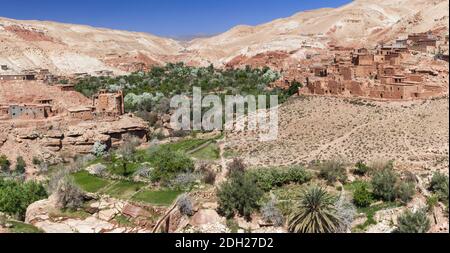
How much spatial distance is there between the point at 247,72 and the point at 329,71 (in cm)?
2354

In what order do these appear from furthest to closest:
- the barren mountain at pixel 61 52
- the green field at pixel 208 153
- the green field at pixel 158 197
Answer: the barren mountain at pixel 61 52
the green field at pixel 208 153
the green field at pixel 158 197

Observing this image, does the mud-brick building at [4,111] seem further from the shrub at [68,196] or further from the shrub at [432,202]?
the shrub at [432,202]

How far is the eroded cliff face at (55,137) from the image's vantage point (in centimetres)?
2759

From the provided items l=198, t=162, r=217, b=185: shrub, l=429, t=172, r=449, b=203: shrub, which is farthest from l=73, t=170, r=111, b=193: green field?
l=429, t=172, r=449, b=203: shrub

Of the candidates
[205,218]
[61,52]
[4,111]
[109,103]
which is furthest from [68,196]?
[61,52]

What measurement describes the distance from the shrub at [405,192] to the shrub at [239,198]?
475 centimetres

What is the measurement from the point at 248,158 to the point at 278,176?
4.19m

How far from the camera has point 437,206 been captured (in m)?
16.2

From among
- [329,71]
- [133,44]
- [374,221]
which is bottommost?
[374,221]

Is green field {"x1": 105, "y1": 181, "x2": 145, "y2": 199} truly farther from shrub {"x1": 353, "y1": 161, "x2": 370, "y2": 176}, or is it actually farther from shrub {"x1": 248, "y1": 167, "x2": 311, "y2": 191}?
shrub {"x1": 353, "y1": 161, "x2": 370, "y2": 176}

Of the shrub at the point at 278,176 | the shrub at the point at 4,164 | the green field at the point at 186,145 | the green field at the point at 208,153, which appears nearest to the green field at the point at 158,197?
the shrub at the point at 278,176

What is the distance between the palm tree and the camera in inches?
528
